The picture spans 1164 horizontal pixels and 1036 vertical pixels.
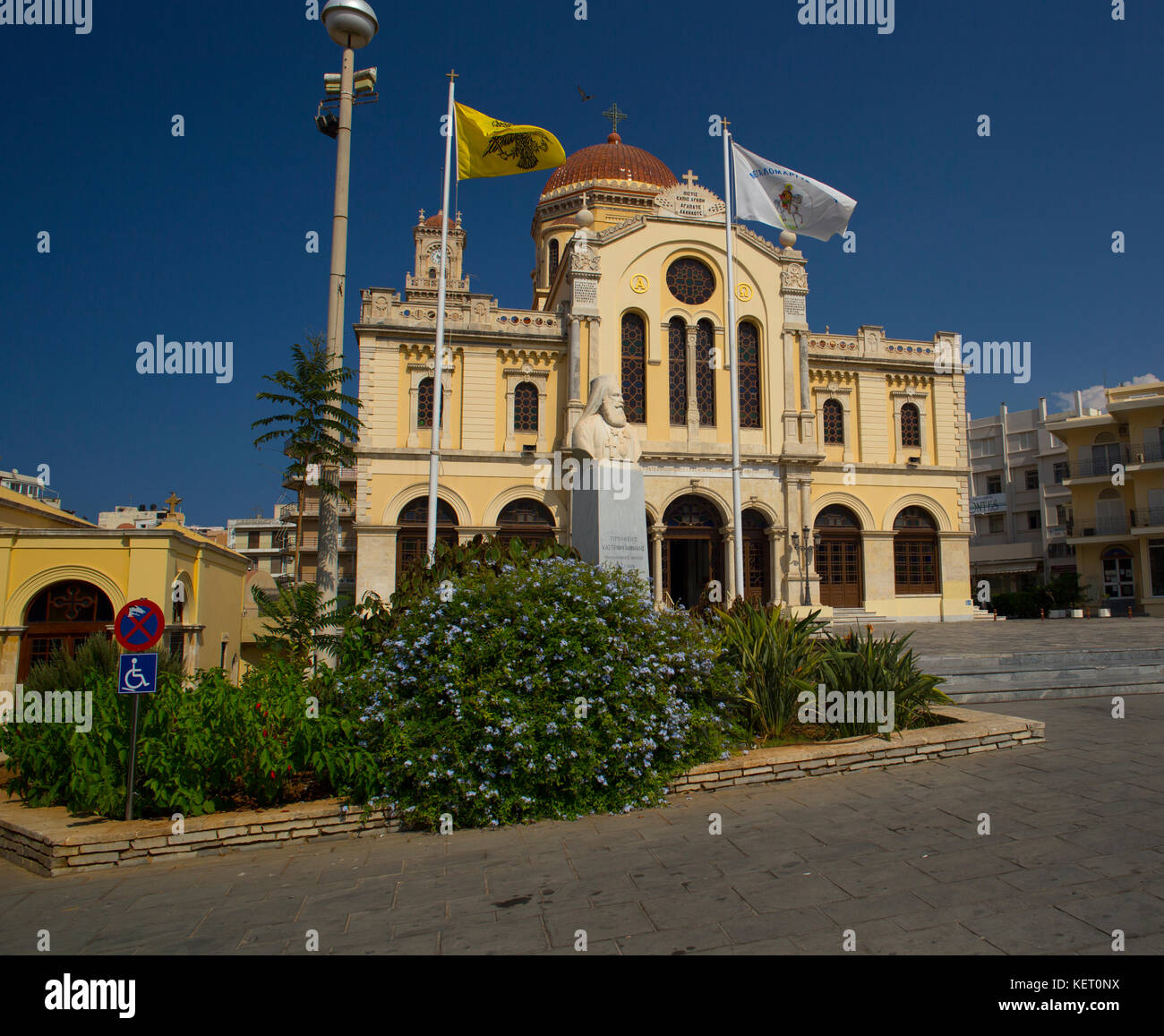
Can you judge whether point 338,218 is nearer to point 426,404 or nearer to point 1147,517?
point 426,404

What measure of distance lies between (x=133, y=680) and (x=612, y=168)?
31.8m

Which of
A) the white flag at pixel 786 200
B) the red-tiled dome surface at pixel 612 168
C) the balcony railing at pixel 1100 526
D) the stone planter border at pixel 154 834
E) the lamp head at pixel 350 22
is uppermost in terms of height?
the red-tiled dome surface at pixel 612 168

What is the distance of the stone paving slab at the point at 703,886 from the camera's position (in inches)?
151

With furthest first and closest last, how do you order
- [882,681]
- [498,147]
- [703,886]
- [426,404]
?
[426,404], [498,147], [882,681], [703,886]

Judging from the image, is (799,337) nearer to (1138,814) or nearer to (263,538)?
(1138,814)

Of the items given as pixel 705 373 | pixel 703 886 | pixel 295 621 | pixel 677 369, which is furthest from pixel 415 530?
pixel 703 886

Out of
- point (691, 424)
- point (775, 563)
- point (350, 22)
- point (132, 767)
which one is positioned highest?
point (350, 22)

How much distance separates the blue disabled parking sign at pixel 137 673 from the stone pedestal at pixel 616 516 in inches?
193

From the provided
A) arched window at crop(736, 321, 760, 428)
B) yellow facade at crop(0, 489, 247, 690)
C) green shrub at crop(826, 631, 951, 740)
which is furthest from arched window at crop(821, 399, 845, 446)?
yellow facade at crop(0, 489, 247, 690)

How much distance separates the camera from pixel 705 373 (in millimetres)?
25469

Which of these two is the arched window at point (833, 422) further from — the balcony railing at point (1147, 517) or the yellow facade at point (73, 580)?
the yellow facade at point (73, 580)

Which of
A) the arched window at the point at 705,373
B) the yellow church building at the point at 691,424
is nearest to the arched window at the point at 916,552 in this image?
the yellow church building at the point at 691,424
